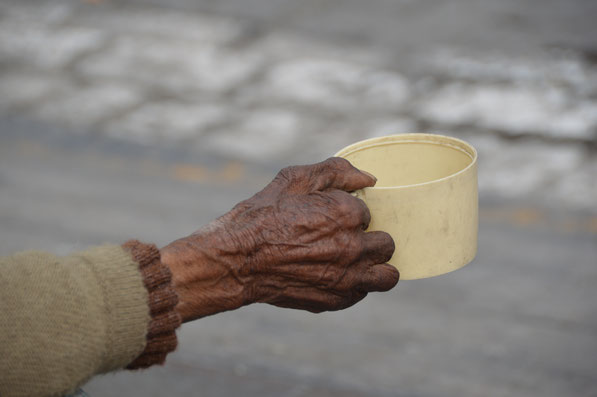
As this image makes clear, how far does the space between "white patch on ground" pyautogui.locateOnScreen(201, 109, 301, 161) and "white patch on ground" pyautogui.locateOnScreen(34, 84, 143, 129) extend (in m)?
1.03

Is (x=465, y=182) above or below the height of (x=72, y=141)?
below

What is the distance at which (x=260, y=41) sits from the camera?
7566 millimetres

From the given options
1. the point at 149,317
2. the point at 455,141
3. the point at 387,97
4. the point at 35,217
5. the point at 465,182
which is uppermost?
the point at 387,97

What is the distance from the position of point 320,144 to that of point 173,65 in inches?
79.6

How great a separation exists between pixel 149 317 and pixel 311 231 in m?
0.42

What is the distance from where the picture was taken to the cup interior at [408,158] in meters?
2.16

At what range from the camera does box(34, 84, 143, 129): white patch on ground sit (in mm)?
6762

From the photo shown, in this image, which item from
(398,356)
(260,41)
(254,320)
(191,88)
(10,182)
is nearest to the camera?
(398,356)

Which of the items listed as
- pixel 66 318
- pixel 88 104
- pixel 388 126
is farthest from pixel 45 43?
pixel 66 318

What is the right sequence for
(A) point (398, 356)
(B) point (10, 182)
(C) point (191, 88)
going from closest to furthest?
(A) point (398, 356) < (B) point (10, 182) < (C) point (191, 88)

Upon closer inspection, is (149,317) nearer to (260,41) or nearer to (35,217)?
(35,217)

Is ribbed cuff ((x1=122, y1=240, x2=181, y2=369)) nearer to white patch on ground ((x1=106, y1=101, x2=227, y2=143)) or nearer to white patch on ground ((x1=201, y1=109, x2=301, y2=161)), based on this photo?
white patch on ground ((x1=201, y1=109, x2=301, y2=161))

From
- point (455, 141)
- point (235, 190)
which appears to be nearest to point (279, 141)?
point (235, 190)

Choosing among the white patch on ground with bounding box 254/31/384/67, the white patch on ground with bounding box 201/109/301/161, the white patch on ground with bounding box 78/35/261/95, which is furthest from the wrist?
the white patch on ground with bounding box 254/31/384/67
